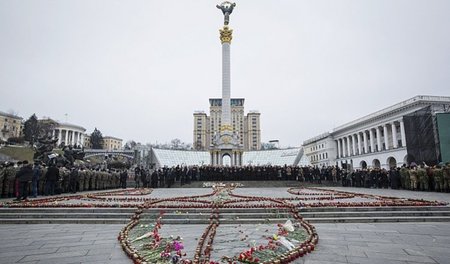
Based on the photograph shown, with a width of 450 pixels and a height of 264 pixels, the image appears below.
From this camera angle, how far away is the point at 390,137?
4722 cm

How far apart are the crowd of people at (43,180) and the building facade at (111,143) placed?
92.6 m

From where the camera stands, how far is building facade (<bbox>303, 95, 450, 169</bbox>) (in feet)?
83.7

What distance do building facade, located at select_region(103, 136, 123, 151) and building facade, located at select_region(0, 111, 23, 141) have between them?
2812cm

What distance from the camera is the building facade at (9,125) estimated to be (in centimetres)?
7175

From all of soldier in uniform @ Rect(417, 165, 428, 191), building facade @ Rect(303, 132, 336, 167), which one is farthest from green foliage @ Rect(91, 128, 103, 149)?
soldier in uniform @ Rect(417, 165, 428, 191)

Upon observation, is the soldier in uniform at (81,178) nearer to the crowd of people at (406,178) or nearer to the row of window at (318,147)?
the crowd of people at (406,178)

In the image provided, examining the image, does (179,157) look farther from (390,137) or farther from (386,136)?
(390,137)

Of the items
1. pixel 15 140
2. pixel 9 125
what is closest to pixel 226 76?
pixel 15 140

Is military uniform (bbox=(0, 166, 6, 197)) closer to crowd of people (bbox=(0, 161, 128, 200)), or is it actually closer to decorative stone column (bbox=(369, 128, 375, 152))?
crowd of people (bbox=(0, 161, 128, 200))

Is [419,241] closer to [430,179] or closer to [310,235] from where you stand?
[310,235]

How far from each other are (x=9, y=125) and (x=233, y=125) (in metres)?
64.2

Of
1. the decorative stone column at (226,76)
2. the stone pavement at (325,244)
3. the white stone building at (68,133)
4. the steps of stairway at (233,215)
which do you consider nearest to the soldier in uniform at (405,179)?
the steps of stairway at (233,215)

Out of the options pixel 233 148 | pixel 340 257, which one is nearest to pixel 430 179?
pixel 340 257

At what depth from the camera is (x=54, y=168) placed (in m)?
12.9
